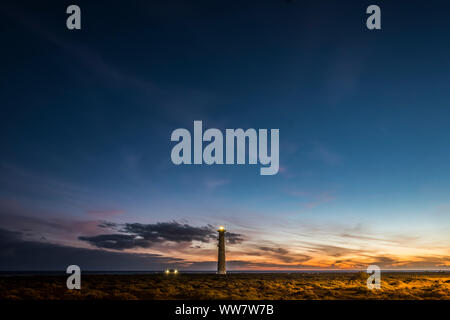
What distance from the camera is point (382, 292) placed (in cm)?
2506

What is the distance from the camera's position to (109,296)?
20.5m

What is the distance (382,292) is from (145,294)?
54.6 ft

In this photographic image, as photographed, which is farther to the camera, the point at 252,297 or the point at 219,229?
the point at 219,229

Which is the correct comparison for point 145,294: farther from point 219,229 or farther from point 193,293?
point 219,229
